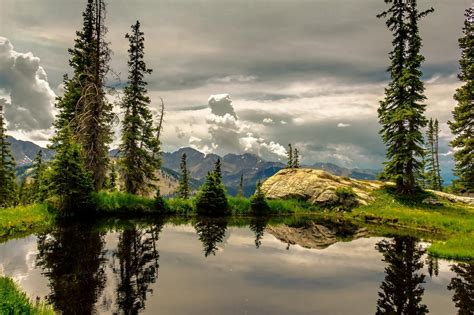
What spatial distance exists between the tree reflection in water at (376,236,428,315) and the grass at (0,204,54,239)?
17.6m

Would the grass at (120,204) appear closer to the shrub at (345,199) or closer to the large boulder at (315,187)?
the large boulder at (315,187)

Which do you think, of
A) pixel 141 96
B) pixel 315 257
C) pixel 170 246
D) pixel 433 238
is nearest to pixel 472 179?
pixel 433 238

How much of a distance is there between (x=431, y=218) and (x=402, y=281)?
1630cm

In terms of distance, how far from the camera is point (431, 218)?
25422 mm

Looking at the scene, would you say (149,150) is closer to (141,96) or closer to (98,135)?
(141,96)

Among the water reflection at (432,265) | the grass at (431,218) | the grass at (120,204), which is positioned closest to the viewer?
the water reflection at (432,265)

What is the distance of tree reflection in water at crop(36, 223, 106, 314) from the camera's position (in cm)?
892

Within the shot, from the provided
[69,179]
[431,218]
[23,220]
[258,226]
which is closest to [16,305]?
[23,220]

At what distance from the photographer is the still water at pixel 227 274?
372 inches

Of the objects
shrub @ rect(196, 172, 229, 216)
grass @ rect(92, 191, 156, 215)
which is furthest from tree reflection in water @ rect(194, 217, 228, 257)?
grass @ rect(92, 191, 156, 215)

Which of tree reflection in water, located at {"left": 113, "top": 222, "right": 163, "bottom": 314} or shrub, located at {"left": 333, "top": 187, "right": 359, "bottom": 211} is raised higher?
shrub, located at {"left": 333, "top": 187, "right": 359, "bottom": 211}

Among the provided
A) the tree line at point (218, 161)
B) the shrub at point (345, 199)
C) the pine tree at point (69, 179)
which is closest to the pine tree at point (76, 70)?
the tree line at point (218, 161)

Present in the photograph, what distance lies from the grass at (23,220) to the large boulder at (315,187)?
22565 millimetres

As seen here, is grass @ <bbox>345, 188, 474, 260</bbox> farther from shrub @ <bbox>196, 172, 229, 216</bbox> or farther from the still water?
shrub @ <bbox>196, 172, 229, 216</bbox>
